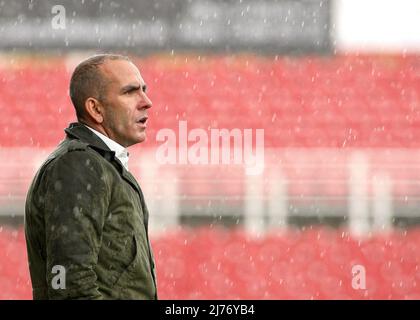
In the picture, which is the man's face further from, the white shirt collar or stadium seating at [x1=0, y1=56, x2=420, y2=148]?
stadium seating at [x1=0, y1=56, x2=420, y2=148]

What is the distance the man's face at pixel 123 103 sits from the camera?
65.3 inches

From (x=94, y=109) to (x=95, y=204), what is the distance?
0.23 m

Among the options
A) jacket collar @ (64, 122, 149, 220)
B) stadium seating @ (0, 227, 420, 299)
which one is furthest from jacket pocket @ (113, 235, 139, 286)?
stadium seating @ (0, 227, 420, 299)

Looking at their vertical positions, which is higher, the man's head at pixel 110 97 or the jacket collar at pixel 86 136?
the man's head at pixel 110 97

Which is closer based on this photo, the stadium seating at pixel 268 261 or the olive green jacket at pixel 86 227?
the olive green jacket at pixel 86 227

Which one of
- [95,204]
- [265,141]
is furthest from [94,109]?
[265,141]

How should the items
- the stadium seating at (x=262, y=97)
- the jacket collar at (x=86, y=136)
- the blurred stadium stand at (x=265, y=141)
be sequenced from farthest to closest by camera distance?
the stadium seating at (x=262, y=97)
the blurred stadium stand at (x=265, y=141)
the jacket collar at (x=86, y=136)

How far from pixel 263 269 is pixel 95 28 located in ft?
11.6

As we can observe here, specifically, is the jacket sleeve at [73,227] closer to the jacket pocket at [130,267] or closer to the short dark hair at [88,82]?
the jacket pocket at [130,267]

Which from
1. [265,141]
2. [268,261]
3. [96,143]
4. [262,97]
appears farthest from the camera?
[262,97]

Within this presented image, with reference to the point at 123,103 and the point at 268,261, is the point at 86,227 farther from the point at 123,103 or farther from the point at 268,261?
the point at 268,261

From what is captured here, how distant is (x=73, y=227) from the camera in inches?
58.2

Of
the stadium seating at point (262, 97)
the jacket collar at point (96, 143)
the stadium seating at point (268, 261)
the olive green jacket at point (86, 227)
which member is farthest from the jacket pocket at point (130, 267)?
the stadium seating at point (262, 97)
